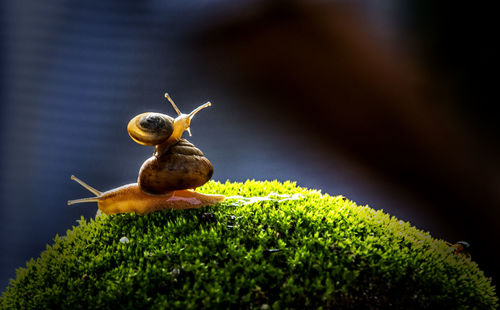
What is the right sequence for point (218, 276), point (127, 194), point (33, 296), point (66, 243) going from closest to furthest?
1. point (218, 276)
2. point (33, 296)
3. point (66, 243)
4. point (127, 194)

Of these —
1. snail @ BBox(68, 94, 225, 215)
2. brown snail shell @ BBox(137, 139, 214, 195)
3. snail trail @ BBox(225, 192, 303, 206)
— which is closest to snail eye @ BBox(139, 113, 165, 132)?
snail @ BBox(68, 94, 225, 215)

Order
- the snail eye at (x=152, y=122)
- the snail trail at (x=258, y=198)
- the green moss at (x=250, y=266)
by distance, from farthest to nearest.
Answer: the snail trail at (x=258, y=198), the snail eye at (x=152, y=122), the green moss at (x=250, y=266)

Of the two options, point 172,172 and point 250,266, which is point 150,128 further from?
point 250,266

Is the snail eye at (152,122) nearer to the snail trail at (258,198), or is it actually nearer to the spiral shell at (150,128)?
the spiral shell at (150,128)

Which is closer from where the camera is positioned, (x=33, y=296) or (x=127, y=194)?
(x=33, y=296)

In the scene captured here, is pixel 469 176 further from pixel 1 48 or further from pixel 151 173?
pixel 1 48

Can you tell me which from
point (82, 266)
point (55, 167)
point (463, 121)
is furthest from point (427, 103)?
point (55, 167)

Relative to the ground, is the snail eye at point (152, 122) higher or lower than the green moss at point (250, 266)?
higher

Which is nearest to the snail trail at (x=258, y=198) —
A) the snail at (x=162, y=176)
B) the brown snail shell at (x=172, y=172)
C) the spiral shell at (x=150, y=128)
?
the snail at (x=162, y=176)
